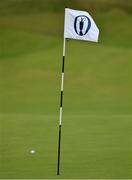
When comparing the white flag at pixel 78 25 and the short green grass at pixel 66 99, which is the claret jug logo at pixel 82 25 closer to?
the white flag at pixel 78 25

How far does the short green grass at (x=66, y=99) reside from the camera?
26.5 feet

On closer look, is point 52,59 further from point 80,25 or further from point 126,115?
point 80,25

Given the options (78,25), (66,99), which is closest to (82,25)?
(78,25)

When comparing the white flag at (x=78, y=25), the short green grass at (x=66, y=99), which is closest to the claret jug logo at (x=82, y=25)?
the white flag at (x=78, y=25)

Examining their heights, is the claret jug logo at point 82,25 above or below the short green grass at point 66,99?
above

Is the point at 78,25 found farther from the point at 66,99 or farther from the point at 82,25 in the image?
the point at 66,99

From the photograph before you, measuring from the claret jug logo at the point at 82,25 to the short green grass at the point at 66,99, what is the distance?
6.63 ft

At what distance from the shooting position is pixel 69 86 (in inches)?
592

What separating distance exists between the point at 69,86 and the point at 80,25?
7296mm

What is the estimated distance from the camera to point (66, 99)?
46.9 feet

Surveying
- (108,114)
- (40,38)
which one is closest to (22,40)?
(40,38)

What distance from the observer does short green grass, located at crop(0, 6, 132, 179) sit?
8070 millimetres

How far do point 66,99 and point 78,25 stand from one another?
6.63 metres

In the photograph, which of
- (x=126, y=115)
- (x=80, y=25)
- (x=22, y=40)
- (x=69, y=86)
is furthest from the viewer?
(x=22, y=40)
